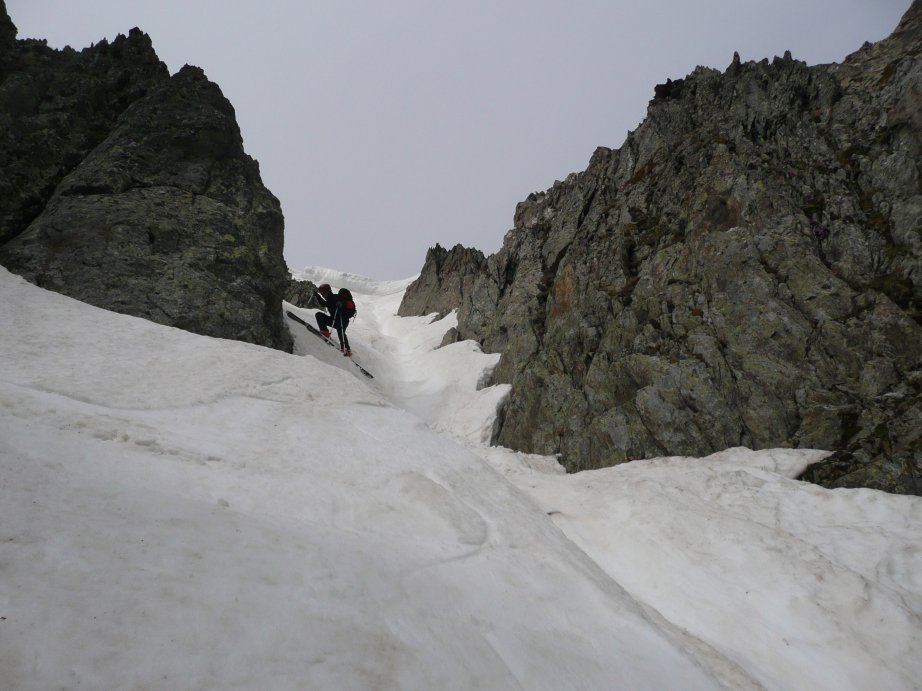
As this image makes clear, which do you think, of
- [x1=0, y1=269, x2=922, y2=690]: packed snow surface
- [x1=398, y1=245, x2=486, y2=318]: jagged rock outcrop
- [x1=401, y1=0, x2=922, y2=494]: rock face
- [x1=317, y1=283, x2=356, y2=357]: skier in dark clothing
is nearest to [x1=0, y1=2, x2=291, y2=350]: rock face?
[x1=0, y1=269, x2=922, y2=690]: packed snow surface

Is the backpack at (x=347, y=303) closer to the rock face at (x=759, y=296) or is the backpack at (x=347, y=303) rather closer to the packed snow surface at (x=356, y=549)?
the rock face at (x=759, y=296)

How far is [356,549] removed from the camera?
5688 mm

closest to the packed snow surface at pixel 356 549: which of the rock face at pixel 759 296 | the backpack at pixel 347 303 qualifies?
the rock face at pixel 759 296

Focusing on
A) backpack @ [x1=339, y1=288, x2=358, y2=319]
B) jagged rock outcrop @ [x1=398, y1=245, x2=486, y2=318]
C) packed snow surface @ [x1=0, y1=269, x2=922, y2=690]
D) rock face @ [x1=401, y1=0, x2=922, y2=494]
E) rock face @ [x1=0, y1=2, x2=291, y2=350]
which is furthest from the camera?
jagged rock outcrop @ [x1=398, y1=245, x2=486, y2=318]

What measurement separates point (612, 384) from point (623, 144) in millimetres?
21580

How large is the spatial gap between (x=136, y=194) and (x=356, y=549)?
64.7 feet

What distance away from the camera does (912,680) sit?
6391 mm

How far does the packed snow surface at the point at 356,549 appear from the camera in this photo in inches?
134

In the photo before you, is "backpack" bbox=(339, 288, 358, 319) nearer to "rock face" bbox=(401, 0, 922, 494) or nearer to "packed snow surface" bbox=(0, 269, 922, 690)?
"rock face" bbox=(401, 0, 922, 494)

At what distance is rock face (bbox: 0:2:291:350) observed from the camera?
1564cm

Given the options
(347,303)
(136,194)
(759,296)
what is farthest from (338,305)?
(759,296)

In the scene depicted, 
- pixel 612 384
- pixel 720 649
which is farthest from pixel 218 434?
pixel 612 384

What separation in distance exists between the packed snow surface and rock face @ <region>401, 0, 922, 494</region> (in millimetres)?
1889

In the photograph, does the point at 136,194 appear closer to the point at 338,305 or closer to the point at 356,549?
the point at 338,305
